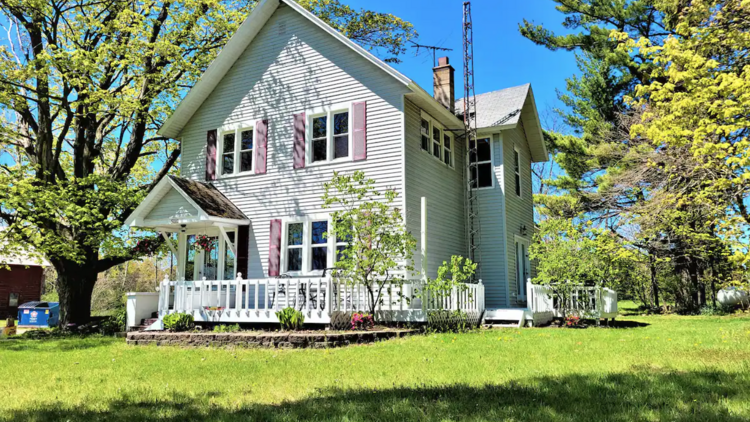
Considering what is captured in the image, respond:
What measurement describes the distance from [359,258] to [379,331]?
1.89 meters

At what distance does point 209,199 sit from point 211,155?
2284 millimetres

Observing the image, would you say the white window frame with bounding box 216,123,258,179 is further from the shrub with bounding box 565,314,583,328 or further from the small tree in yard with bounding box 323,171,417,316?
the shrub with bounding box 565,314,583,328

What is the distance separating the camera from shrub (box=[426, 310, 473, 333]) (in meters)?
A: 12.8

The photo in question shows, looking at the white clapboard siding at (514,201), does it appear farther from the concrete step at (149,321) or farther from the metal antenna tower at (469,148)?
the concrete step at (149,321)

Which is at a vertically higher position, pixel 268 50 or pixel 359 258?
pixel 268 50

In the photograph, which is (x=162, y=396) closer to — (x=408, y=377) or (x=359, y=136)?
(x=408, y=377)

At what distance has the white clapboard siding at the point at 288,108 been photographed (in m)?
14.7

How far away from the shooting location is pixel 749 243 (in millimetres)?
10055

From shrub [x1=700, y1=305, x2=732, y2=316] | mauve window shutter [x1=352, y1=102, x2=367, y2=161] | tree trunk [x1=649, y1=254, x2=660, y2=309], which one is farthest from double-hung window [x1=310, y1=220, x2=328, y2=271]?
shrub [x1=700, y1=305, x2=732, y2=316]

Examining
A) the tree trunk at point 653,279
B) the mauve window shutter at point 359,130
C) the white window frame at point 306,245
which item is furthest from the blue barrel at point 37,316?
the tree trunk at point 653,279

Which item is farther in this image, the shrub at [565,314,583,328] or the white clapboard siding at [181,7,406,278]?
the shrub at [565,314,583,328]

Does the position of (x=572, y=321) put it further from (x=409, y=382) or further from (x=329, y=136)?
(x=409, y=382)

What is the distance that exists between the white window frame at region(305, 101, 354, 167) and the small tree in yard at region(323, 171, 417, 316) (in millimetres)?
1374

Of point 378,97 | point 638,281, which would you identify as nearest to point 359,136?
point 378,97
